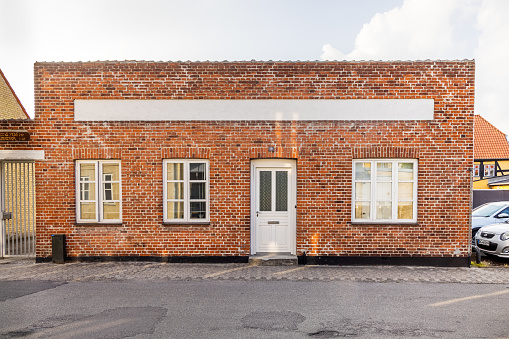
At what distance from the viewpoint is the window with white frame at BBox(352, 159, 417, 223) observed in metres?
9.16

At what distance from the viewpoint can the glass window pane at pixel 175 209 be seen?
9.35 m

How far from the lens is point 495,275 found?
8328mm

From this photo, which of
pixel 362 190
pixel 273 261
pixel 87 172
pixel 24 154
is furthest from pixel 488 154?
pixel 24 154

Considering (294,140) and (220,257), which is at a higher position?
(294,140)

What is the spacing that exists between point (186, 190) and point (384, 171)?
5.16 m

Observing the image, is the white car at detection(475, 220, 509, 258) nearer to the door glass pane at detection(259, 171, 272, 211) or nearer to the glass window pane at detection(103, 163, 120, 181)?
the door glass pane at detection(259, 171, 272, 211)

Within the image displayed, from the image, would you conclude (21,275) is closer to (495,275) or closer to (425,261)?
(425,261)

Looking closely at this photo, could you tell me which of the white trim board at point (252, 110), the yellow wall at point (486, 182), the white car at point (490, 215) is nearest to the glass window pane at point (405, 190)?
the white trim board at point (252, 110)

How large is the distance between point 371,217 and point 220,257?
13.3 feet

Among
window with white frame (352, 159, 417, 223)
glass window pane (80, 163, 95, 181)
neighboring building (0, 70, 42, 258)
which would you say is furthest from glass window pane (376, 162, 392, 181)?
neighboring building (0, 70, 42, 258)

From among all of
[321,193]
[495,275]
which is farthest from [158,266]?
[495,275]

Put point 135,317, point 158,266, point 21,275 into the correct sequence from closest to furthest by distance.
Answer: point 135,317, point 21,275, point 158,266

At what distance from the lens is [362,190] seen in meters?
9.27

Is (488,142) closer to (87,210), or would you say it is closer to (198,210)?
(198,210)
